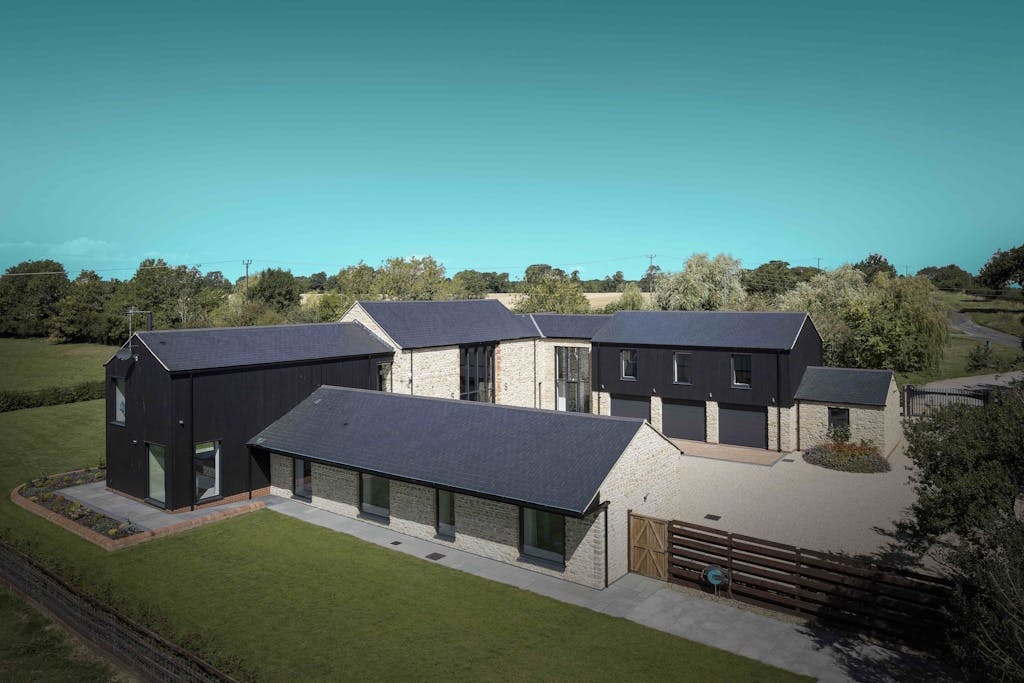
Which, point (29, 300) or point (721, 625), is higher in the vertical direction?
point (29, 300)

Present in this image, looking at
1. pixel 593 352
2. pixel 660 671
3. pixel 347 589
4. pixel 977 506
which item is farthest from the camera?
pixel 593 352

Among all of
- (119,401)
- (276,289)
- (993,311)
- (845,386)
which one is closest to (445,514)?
(119,401)

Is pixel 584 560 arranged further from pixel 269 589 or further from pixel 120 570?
pixel 120 570

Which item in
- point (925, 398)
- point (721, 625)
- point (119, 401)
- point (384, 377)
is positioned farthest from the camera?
point (925, 398)

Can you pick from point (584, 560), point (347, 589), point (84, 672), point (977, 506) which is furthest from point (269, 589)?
point (977, 506)

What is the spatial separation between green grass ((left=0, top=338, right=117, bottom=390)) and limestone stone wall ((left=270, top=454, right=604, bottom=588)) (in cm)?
3902

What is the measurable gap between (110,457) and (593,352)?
23046 millimetres

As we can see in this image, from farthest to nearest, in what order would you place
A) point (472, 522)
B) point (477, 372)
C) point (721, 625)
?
point (477, 372) → point (472, 522) → point (721, 625)

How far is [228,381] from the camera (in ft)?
74.1

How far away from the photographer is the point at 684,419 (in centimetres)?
3338

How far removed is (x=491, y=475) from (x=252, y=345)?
470 inches

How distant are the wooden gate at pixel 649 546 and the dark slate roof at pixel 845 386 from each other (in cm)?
1700

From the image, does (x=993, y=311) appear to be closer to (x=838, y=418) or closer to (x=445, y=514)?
(x=838, y=418)

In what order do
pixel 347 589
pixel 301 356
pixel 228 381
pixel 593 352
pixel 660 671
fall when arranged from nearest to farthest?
1. pixel 660 671
2. pixel 347 589
3. pixel 228 381
4. pixel 301 356
5. pixel 593 352
